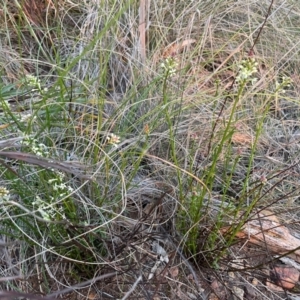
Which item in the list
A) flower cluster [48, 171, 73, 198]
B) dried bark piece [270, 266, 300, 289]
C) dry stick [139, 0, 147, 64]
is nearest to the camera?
flower cluster [48, 171, 73, 198]

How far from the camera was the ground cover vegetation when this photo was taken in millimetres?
1111

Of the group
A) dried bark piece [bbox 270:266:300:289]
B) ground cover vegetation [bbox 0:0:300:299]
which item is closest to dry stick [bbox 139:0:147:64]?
ground cover vegetation [bbox 0:0:300:299]

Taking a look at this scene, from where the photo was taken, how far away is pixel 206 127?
1.42m

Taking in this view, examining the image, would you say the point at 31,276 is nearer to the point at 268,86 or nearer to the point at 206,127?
the point at 206,127

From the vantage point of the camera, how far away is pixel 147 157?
1.36 metres

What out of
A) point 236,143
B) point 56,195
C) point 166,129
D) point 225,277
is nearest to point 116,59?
point 166,129

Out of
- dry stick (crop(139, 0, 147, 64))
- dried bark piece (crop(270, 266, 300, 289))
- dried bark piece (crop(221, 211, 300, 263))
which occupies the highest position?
dry stick (crop(139, 0, 147, 64))

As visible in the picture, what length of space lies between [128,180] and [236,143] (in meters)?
0.40

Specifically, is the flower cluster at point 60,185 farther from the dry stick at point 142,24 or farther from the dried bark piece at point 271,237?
the dry stick at point 142,24

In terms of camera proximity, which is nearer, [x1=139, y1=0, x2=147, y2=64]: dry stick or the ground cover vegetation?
the ground cover vegetation

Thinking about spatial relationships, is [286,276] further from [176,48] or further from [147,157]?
[176,48]

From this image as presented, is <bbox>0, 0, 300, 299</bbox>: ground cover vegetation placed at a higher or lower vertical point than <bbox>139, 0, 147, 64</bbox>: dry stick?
lower

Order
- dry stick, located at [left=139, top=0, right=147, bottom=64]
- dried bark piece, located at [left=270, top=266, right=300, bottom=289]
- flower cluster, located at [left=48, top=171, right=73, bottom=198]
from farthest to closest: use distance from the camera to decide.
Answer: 1. dry stick, located at [left=139, top=0, right=147, bottom=64]
2. dried bark piece, located at [left=270, top=266, right=300, bottom=289]
3. flower cluster, located at [left=48, top=171, right=73, bottom=198]

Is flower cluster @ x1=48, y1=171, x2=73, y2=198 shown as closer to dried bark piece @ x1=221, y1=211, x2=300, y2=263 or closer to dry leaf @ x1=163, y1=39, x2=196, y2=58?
dried bark piece @ x1=221, y1=211, x2=300, y2=263
